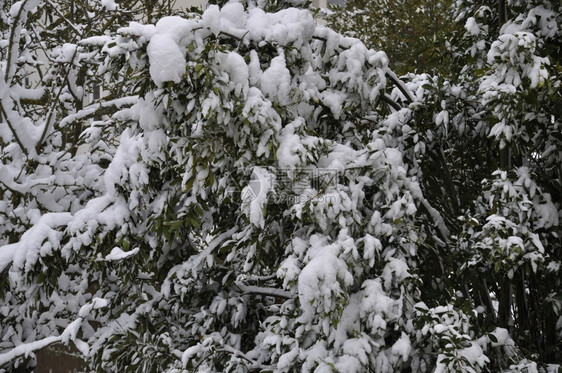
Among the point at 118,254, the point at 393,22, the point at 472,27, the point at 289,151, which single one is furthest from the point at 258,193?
the point at 393,22

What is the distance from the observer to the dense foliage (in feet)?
9.04

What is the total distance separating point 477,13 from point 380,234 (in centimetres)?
193

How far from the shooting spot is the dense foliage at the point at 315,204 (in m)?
2.76

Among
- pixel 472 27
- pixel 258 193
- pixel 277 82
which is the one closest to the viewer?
pixel 258 193

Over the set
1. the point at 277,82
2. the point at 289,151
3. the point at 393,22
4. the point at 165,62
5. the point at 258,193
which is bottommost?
the point at 393,22

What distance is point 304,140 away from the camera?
2818 mm

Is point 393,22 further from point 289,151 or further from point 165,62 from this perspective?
point 165,62

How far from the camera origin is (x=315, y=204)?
2.71 m

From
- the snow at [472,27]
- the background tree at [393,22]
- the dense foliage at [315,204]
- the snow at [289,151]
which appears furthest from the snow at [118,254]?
the background tree at [393,22]

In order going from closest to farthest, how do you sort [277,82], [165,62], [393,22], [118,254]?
[165,62], [277,82], [118,254], [393,22]

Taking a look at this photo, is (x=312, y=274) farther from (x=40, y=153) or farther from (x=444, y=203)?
(x=40, y=153)

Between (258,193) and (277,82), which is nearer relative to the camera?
(258,193)

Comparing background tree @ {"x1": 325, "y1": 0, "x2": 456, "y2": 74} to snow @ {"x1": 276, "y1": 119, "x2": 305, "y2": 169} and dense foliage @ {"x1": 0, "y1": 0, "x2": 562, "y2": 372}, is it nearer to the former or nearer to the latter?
dense foliage @ {"x1": 0, "y1": 0, "x2": 562, "y2": 372}

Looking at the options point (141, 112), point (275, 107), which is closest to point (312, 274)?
point (275, 107)
